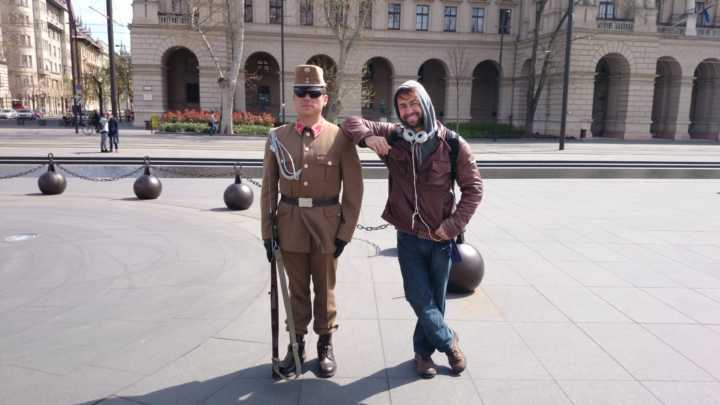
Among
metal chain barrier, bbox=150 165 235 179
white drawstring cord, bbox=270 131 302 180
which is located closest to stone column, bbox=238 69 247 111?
metal chain barrier, bbox=150 165 235 179

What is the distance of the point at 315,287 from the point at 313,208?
62cm

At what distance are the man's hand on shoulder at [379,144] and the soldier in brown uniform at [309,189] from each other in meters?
0.27

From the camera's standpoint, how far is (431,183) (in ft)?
11.5

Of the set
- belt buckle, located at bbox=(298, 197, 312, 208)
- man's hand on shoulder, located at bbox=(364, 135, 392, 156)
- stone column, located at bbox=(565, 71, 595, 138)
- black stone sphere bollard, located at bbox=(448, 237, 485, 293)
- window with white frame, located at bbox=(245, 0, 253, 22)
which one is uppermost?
window with white frame, located at bbox=(245, 0, 253, 22)

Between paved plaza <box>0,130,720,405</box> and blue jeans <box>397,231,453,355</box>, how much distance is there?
0.40 m

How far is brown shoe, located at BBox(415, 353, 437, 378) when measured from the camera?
3787mm

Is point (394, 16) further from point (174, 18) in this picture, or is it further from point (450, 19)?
point (174, 18)

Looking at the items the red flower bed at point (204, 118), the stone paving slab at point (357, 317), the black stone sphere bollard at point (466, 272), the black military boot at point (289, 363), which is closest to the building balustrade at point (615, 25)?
the red flower bed at point (204, 118)

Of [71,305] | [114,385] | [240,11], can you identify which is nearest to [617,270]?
[114,385]

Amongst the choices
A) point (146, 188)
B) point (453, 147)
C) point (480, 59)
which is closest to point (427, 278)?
point (453, 147)

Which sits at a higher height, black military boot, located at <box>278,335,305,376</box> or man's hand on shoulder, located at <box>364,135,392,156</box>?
man's hand on shoulder, located at <box>364,135,392,156</box>

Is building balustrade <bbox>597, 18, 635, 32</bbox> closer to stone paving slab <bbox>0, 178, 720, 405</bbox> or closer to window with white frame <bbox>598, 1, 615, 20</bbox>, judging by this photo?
window with white frame <bbox>598, 1, 615, 20</bbox>

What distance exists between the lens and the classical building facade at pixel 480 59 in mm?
37406

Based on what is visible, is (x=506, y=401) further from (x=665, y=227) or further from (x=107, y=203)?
(x=107, y=203)
